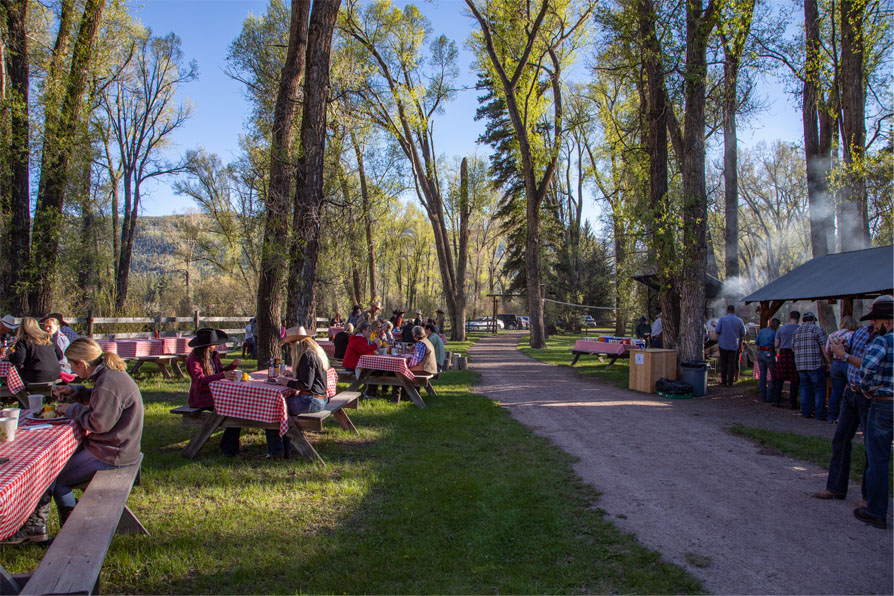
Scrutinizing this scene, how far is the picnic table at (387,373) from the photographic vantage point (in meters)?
9.48

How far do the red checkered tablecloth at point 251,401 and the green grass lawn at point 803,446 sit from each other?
629cm

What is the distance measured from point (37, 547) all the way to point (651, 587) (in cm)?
424

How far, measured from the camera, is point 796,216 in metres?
47.6

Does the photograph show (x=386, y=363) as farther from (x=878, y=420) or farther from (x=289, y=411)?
(x=878, y=420)

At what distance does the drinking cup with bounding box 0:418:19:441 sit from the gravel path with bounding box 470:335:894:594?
4.58m

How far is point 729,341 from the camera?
12.8 metres

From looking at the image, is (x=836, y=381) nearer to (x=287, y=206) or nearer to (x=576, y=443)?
(x=576, y=443)

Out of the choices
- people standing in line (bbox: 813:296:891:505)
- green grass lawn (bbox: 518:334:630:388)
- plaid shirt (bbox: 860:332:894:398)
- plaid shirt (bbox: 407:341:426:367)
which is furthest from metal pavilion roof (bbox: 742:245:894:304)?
plaid shirt (bbox: 407:341:426:367)

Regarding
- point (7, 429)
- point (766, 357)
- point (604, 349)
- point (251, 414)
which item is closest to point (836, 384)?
point (766, 357)

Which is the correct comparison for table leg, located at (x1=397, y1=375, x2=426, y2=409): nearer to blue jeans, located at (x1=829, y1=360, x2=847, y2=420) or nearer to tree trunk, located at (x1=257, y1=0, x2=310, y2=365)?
tree trunk, located at (x1=257, y1=0, x2=310, y2=365)

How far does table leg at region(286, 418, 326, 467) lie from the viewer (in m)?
6.07

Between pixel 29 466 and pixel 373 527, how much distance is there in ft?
7.76

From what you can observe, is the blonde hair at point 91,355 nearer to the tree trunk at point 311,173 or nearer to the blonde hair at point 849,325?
the tree trunk at point 311,173

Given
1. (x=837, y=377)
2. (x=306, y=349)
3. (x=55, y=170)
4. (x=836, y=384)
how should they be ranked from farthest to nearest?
(x=55, y=170)
(x=836, y=384)
(x=837, y=377)
(x=306, y=349)
